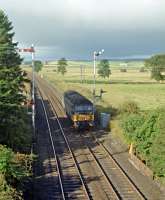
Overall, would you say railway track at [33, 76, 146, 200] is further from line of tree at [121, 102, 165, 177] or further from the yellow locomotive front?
line of tree at [121, 102, 165, 177]

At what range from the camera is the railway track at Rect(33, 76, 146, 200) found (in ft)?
95.6

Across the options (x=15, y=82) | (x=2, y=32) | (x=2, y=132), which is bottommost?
(x=2, y=132)

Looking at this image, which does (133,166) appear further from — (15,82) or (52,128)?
(52,128)

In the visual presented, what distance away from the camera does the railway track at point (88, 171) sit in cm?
2912

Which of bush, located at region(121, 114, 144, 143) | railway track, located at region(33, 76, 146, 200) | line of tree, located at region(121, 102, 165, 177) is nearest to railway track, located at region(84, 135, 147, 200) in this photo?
railway track, located at region(33, 76, 146, 200)

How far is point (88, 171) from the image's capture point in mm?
35219

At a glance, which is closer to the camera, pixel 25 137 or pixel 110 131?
pixel 25 137

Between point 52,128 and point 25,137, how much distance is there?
15.8m

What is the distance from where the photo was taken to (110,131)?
53.8 m

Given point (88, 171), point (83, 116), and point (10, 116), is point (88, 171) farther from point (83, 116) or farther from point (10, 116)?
point (83, 116)

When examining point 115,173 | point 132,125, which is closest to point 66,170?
point 115,173

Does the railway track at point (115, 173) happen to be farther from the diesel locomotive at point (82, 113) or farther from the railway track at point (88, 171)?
the diesel locomotive at point (82, 113)

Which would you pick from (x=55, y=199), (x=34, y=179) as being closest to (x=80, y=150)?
(x=34, y=179)

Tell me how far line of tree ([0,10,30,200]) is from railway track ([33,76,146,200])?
3.47 m
